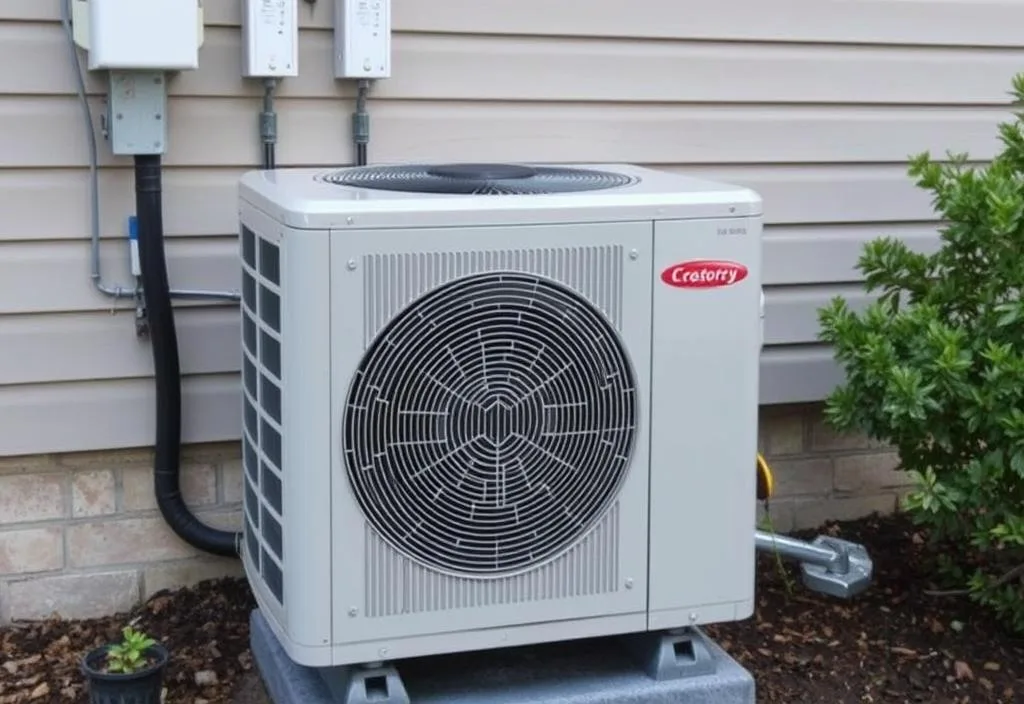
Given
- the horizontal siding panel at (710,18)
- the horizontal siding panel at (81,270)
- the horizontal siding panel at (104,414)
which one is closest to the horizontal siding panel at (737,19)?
the horizontal siding panel at (710,18)

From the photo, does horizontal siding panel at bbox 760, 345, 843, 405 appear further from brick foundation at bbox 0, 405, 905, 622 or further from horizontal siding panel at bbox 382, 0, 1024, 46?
brick foundation at bbox 0, 405, 905, 622

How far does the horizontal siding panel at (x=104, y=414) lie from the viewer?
3.34 m

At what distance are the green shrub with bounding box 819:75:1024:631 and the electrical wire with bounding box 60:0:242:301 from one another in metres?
1.53

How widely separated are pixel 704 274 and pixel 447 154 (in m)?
1.04

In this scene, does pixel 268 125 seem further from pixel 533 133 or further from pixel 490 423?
pixel 490 423

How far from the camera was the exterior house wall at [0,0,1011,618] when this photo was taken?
3.31 metres

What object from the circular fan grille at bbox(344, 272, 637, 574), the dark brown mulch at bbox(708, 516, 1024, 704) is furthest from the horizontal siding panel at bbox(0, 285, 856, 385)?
the dark brown mulch at bbox(708, 516, 1024, 704)

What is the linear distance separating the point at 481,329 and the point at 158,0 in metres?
1.07

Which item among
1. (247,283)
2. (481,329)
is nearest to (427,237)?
(481,329)

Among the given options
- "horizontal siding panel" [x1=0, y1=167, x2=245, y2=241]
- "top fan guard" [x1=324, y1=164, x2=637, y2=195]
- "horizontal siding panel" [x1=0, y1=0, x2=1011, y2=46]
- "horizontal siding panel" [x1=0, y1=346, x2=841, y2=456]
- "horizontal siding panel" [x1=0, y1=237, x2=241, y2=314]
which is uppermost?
"horizontal siding panel" [x1=0, y1=0, x2=1011, y2=46]

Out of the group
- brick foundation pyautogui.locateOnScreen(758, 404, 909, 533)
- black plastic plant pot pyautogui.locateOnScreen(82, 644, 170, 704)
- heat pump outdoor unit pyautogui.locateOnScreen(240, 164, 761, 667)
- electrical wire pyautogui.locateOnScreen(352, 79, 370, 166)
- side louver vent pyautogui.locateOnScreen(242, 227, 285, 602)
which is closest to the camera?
heat pump outdoor unit pyautogui.locateOnScreen(240, 164, 761, 667)

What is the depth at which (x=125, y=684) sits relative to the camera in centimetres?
293

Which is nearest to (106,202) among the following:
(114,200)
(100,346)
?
(114,200)

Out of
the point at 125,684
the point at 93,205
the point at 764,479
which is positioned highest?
the point at 93,205
